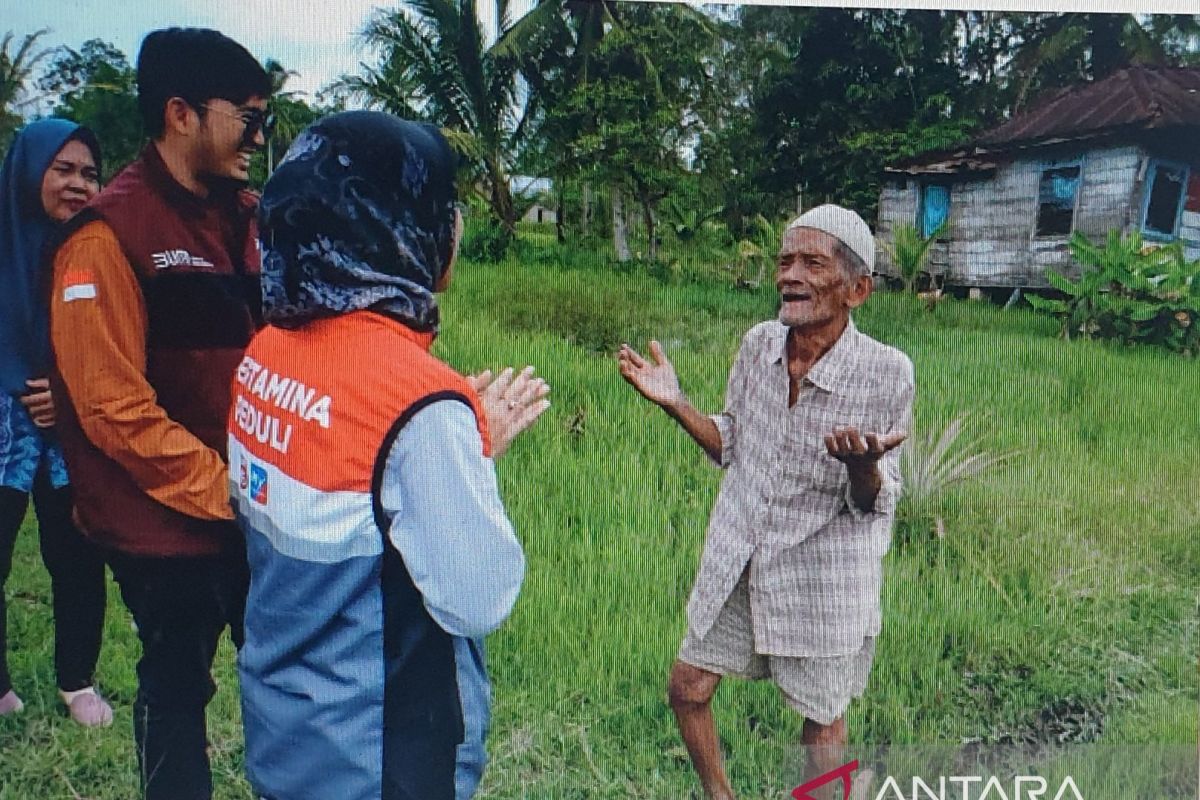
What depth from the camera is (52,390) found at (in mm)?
1915

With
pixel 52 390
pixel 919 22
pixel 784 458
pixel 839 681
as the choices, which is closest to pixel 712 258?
pixel 784 458

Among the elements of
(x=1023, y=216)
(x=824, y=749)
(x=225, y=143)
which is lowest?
(x=824, y=749)

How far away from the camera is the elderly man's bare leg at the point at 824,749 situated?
6.82ft

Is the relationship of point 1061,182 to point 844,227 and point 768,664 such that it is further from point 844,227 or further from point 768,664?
point 768,664

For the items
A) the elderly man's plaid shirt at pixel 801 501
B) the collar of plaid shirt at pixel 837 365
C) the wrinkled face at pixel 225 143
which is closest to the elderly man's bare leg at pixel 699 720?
the elderly man's plaid shirt at pixel 801 501

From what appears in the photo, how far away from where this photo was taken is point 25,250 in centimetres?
189

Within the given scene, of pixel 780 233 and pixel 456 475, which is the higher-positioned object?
pixel 780 233

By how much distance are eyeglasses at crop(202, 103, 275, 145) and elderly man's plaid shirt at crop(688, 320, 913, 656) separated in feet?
3.70

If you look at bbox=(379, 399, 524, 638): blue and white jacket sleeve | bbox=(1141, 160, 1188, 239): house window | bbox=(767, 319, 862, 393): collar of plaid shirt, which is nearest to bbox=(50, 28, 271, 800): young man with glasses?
bbox=(379, 399, 524, 638): blue and white jacket sleeve

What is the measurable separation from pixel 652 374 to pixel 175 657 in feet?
4.00

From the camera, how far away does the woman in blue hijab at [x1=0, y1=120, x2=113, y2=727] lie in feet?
6.23

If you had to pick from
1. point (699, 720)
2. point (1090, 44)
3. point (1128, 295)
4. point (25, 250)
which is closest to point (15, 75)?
point (25, 250)

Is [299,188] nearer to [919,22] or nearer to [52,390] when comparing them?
[52,390]

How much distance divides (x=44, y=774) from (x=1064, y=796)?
7.81 ft
